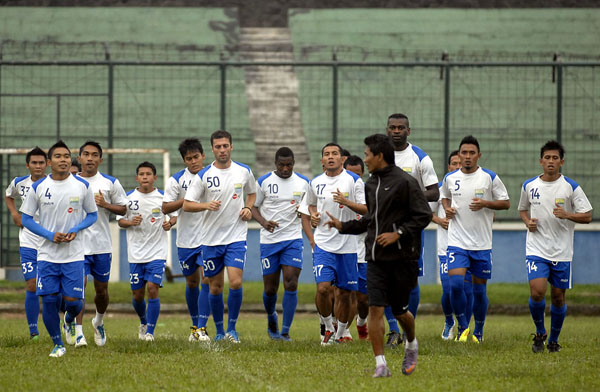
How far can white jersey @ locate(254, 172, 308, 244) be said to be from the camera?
12375 millimetres

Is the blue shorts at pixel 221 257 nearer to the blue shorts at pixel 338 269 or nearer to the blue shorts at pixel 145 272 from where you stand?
the blue shorts at pixel 145 272

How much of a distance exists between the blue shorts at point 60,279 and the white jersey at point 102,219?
5.52ft

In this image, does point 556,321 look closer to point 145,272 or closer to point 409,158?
point 409,158

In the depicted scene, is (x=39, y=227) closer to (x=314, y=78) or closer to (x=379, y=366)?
(x=379, y=366)

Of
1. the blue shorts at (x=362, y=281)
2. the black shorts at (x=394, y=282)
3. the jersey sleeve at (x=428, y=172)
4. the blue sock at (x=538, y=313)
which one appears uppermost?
the jersey sleeve at (x=428, y=172)

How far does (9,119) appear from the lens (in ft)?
77.6

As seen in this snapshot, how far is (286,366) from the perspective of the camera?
356 inches

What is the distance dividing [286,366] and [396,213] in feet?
6.25

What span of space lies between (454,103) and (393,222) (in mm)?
15831

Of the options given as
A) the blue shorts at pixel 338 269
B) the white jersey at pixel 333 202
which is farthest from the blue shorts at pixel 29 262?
the blue shorts at pixel 338 269

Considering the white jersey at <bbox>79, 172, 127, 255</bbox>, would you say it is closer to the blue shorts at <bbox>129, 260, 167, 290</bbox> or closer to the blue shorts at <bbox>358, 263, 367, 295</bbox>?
the blue shorts at <bbox>129, 260, 167, 290</bbox>

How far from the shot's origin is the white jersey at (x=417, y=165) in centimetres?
1125

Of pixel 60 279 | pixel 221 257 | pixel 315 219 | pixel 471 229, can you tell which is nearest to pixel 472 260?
pixel 471 229

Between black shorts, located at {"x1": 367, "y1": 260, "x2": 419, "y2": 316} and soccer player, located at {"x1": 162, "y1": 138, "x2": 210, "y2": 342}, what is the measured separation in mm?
4261
